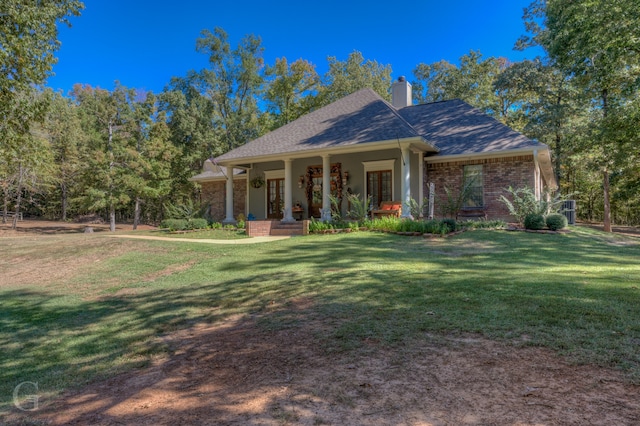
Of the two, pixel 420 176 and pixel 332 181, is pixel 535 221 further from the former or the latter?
pixel 332 181

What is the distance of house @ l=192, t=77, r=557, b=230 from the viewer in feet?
41.0

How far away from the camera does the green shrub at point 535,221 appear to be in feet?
32.7

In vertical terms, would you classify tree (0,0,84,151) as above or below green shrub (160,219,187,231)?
above

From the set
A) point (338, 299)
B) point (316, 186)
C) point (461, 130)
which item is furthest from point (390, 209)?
point (338, 299)

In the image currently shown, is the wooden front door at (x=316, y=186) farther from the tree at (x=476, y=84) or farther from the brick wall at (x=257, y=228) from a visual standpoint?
the tree at (x=476, y=84)

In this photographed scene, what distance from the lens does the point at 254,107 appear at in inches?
1180

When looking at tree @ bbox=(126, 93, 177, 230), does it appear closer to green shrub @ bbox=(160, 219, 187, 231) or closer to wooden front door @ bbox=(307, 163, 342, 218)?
green shrub @ bbox=(160, 219, 187, 231)

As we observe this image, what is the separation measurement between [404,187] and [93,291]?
939 cm

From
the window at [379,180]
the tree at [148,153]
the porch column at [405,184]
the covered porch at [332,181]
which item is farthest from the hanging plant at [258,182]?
the tree at [148,153]

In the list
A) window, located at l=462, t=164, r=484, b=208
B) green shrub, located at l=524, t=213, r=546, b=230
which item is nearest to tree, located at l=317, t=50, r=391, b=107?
window, located at l=462, t=164, r=484, b=208

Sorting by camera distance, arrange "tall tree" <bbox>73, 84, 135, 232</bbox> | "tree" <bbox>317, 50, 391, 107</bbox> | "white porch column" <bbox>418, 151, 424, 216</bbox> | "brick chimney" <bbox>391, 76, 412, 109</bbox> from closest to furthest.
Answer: "white porch column" <bbox>418, 151, 424, 216</bbox>
"brick chimney" <bbox>391, 76, 412, 109</bbox>
"tall tree" <bbox>73, 84, 135, 232</bbox>
"tree" <bbox>317, 50, 391, 107</bbox>

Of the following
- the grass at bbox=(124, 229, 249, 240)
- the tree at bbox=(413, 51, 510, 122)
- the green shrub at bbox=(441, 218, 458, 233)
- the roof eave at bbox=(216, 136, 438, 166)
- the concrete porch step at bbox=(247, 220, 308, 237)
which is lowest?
the grass at bbox=(124, 229, 249, 240)

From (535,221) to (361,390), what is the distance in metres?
9.72

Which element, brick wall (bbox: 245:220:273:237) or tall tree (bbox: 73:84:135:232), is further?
tall tree (bbox: 73:84:135:232)
